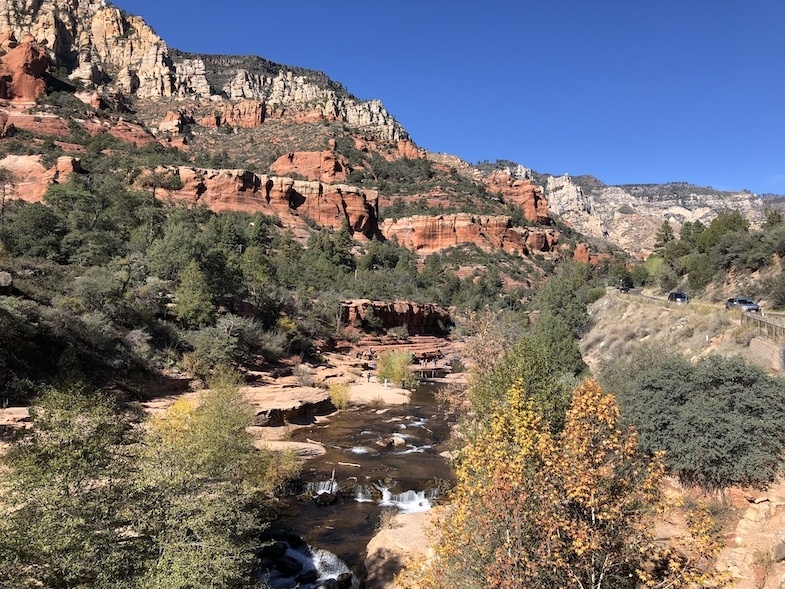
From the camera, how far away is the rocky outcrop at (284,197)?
85125 millimetres

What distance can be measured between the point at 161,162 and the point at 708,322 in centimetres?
Answer: 8789

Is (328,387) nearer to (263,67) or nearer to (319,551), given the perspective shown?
(319,551)

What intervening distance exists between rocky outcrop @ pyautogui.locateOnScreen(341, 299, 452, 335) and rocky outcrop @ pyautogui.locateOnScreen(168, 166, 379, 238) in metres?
32.3

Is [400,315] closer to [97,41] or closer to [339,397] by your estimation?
[339,397]

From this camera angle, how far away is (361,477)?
21.4 meters

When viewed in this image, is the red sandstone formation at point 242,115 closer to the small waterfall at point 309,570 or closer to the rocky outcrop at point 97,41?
the rocky outcrop at point 97,41

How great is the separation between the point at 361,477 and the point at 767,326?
1890cm

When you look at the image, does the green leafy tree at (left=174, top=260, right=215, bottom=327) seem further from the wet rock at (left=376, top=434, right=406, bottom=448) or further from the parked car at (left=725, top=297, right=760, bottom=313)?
the parked car at (left=725, top=297, right=760, bottom=313)

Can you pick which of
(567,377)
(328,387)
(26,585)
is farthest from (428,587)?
(328,387)

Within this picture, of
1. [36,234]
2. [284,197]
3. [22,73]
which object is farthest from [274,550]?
[22,73]

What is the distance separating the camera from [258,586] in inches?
369

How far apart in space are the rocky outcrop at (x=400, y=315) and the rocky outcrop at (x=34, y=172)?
1827 inches

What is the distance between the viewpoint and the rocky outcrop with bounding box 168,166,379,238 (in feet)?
279

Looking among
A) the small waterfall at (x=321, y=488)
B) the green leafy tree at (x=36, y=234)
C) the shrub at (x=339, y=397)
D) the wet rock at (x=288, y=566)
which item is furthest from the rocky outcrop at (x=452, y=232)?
the wet rock at (x=288, y=566)
